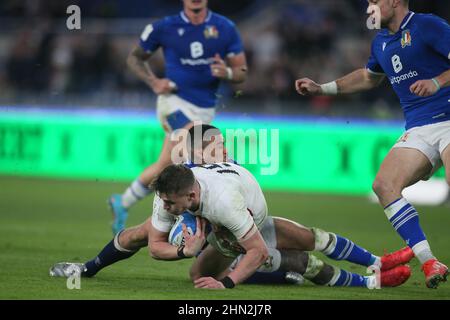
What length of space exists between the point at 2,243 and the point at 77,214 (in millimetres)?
3415

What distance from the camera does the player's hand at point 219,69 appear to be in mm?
11430

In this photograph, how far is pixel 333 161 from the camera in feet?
58.5

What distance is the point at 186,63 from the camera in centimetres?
1198

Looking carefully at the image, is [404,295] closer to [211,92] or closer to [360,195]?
[211,92]

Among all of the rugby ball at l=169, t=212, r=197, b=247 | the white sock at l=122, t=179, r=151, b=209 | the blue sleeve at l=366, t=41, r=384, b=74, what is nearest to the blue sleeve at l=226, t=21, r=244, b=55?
the white sock at l=122, t=179, r=151, b=209

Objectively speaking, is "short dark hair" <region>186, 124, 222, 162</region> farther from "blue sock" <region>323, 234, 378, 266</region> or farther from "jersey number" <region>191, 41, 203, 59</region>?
"jersey number" <region>191, 41, 203, 59</region>

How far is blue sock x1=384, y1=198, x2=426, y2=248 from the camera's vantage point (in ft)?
26.1

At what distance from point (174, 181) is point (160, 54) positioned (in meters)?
14.0

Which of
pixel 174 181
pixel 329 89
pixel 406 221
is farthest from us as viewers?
pixel 329 89

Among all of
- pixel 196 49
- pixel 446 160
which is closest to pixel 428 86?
pixel 446 160

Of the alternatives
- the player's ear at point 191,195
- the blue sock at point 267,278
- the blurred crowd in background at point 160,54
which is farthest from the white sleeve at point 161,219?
the blurred crowd in background at point 160,54

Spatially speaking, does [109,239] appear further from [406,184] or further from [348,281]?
[406,184]

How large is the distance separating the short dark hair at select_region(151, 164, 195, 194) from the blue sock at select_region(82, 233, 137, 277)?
118cm
